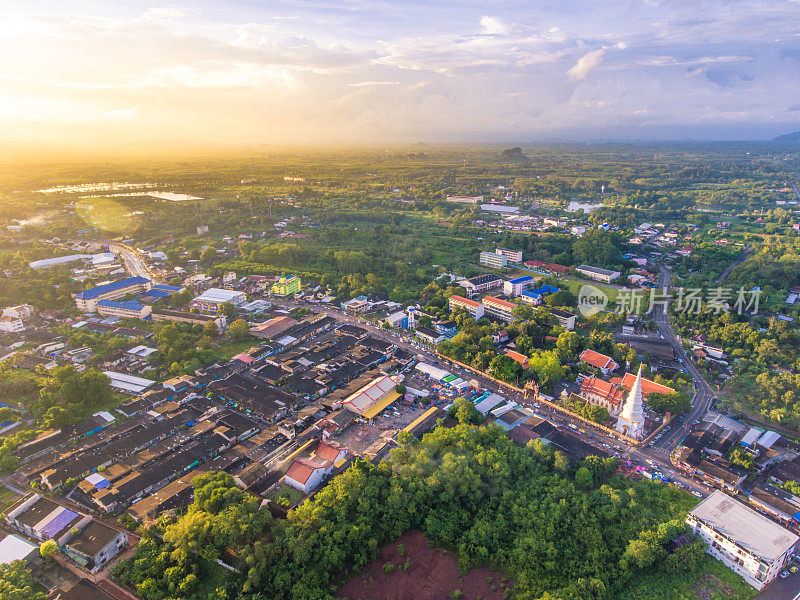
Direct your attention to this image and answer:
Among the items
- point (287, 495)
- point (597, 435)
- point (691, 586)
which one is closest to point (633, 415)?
point (597, 435)

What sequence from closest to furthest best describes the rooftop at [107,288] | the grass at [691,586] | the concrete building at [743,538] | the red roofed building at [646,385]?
the grass at [691,586] → the concrete building at [743,538] → the red roofed building at [646,385] → the rooftop at [107,288]

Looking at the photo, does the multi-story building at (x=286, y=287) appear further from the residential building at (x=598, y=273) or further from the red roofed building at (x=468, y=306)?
the residential building at (x=598, y=273)

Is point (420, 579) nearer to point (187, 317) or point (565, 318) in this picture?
point (565, 318)

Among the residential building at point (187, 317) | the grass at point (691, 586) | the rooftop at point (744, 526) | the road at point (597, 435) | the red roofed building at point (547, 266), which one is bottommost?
the grass at point (691, 586)

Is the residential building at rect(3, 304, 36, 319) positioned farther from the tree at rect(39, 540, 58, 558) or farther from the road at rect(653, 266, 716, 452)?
the road at rect(653, 266, 716, 452)

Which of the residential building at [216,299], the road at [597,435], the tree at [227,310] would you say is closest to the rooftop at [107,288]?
the residential building at [216,299]

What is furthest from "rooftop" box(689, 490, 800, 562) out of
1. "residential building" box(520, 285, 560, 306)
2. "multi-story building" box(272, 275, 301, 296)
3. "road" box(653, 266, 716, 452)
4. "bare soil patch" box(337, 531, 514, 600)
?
"multi-story building" box(272, 275, 301, 296)
